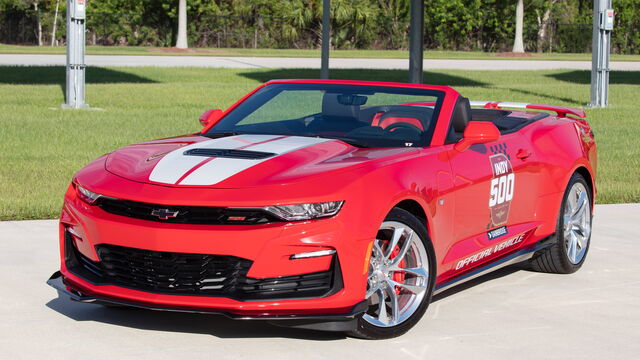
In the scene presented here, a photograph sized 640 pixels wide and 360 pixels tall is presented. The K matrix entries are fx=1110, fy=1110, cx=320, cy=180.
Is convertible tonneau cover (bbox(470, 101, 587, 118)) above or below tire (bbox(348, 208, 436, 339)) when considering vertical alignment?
above

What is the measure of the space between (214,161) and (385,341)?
125cm

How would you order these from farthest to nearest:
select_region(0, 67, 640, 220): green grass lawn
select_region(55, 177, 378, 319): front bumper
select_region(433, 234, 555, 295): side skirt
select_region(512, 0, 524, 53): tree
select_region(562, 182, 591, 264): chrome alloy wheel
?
select_region(512, 0, 524, 53): tree, select_region(0, 67, 640, 220): green grass lawn, select_region(562, 182, 591, 264): chrome alloy wheel, select_region(433, 234, 555, 295): side skirt, select_region(55, 177, 378, 319): front bumper

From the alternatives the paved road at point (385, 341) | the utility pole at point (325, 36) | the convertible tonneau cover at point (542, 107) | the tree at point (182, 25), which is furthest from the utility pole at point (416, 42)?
the tree at point (182, 25)

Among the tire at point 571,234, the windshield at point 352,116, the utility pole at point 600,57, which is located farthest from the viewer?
the utility pole at point 600,57

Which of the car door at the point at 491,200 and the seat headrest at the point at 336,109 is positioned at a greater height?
the seat headrest at the point at 336,109

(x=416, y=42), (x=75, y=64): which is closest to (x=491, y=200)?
(x=416, y=42)

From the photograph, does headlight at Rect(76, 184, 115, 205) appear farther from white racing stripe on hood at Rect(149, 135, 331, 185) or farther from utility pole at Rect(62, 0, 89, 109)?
utility pole at Rect(62, 0, 89, 109)

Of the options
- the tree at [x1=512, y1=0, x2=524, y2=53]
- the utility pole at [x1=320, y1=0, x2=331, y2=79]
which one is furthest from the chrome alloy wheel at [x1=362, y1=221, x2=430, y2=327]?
the tree at [x1=512, y1=0, x2=524, y2=53]

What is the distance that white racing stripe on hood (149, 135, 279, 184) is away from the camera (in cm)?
537

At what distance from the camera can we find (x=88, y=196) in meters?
5.50

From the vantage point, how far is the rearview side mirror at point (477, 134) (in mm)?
6137

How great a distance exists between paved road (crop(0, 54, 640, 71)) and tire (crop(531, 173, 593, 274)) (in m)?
26.5

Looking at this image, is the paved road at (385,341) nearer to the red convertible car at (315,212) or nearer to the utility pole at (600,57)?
the red convertible car at (315,212)

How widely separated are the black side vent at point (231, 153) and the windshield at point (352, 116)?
0.69 metres
